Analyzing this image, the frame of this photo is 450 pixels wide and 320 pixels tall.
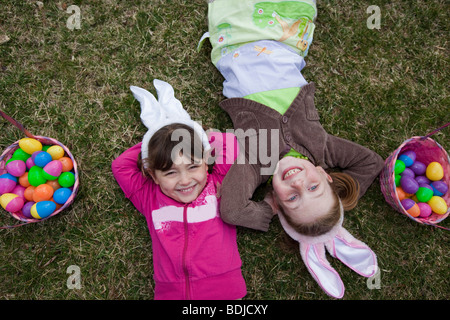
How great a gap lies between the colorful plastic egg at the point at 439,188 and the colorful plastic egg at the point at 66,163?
2.61 metres

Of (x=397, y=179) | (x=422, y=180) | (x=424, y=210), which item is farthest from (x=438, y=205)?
(x=397, y=179)

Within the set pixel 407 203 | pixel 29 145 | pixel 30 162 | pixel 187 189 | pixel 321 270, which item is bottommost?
pixel 321 270

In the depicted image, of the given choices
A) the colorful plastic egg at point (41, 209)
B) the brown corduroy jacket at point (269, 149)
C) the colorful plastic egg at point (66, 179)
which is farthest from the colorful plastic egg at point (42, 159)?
the brown corduroy jacket at point (269, 149)

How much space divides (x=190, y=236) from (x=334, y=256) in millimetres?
1062

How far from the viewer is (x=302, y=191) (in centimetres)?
189

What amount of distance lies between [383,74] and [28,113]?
9.43ft

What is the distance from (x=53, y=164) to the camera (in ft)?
6.98

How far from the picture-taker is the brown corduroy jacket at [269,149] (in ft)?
7.07

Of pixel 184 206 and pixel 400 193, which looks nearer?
pixel 184 206

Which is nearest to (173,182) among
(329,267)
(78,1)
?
(329,267)

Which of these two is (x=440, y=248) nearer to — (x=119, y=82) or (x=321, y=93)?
(x=321, y=93)

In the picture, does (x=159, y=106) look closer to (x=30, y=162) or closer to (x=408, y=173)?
(x=30, y=162)

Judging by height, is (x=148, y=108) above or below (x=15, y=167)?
above

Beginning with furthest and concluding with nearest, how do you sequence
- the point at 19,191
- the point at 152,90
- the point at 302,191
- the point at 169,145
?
the point at 152,90
the point at 19,191
the point at 169,145
the point at 302,191
